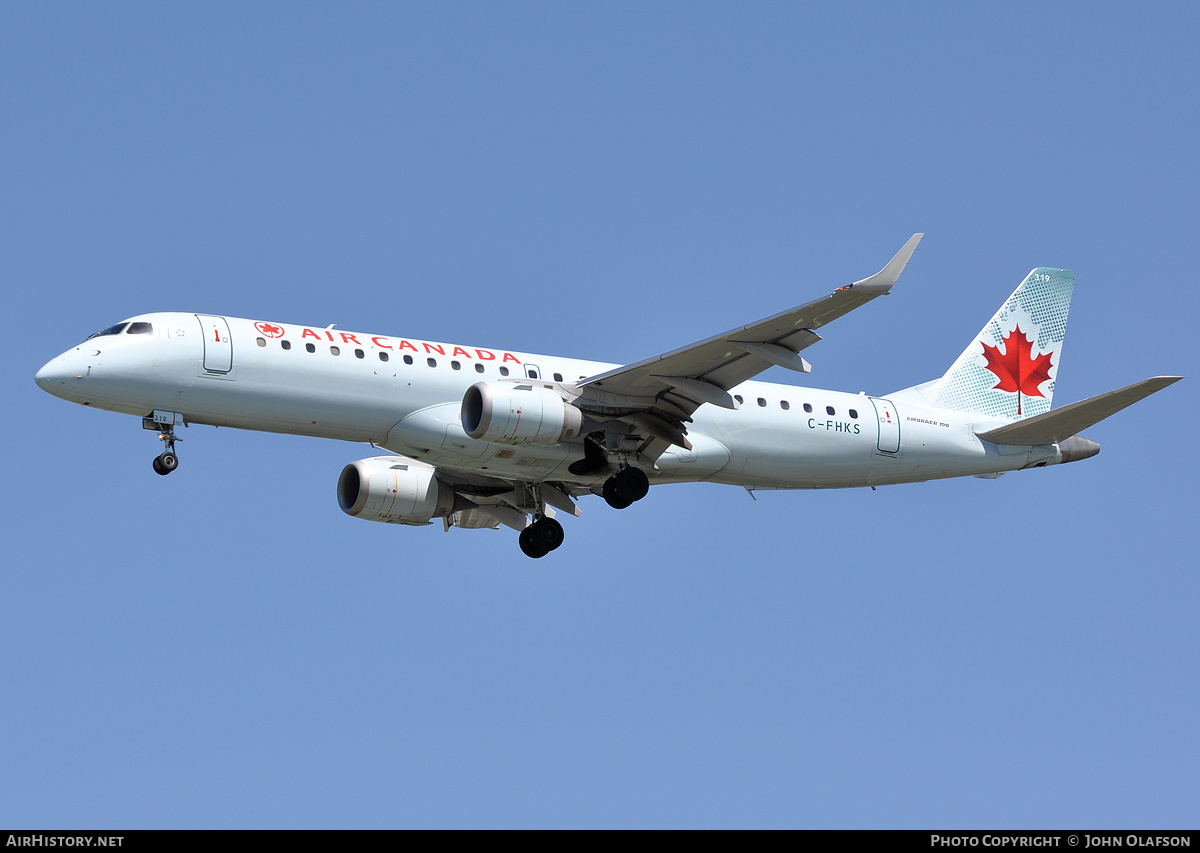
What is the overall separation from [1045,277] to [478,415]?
18.2 m

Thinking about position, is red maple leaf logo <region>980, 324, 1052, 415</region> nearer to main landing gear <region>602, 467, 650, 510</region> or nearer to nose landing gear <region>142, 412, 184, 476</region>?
main landing gear <region>602, 467, 650, 510</region>

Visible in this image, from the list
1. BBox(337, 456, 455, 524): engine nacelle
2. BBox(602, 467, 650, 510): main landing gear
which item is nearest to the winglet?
BBox(602, 467, 650, 510): main landing gear

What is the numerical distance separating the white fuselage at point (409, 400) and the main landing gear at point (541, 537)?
8.34 feet

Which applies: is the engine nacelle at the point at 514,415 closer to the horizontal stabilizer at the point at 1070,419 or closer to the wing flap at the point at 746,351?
the wing flap at the point at 746,351

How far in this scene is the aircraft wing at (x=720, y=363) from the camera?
2935 centimetres

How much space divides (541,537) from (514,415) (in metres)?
6.33

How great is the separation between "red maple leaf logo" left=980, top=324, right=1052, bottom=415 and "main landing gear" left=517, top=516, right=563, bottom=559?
12138mm

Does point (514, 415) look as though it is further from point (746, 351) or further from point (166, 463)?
point (166, 463)

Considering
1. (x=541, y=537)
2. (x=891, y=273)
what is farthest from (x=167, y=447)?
(x=891, y=273)

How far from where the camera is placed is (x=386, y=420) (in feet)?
106

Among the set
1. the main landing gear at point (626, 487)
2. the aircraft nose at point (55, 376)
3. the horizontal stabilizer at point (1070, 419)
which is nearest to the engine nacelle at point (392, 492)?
the main landing gear at point (626, 487)
